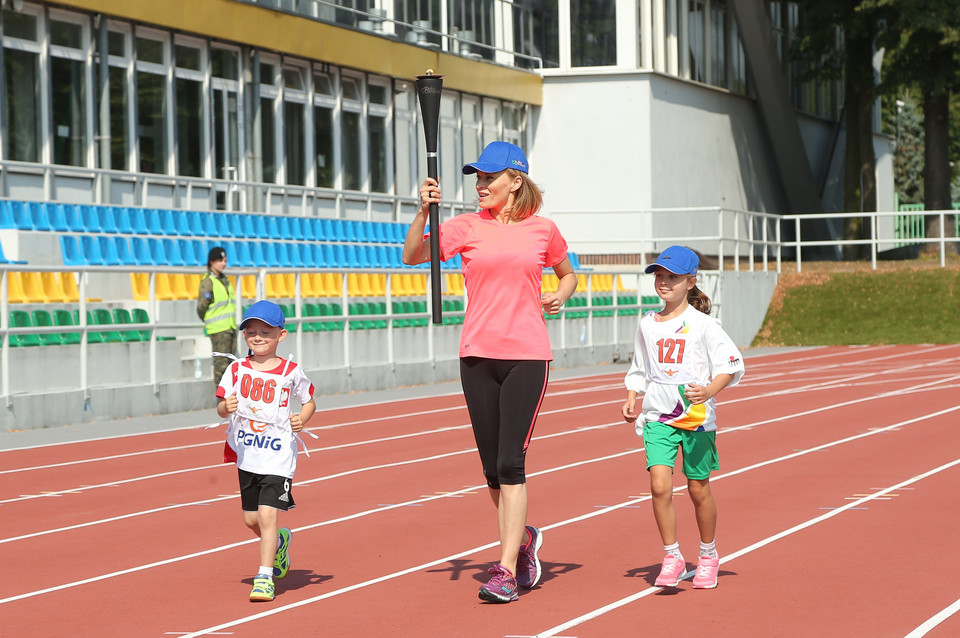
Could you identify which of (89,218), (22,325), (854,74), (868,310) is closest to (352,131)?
(868,310)

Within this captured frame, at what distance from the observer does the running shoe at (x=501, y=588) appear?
7.18 metres

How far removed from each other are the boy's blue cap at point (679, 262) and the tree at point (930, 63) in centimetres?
3706

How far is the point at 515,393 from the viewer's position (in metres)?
7.38

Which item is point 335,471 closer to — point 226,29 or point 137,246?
point 137,246

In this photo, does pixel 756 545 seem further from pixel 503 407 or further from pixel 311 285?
pixel 311 285

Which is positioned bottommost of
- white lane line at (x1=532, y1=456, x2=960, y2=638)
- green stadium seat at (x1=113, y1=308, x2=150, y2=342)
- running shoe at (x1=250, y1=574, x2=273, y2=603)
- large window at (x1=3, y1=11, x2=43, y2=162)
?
white lane line at (x1=532, y1=456, x2=960, y2=638)

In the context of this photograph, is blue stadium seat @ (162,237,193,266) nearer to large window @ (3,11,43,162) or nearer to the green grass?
large window @ (3,11,43,162)

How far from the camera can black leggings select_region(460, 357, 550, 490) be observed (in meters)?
7.38

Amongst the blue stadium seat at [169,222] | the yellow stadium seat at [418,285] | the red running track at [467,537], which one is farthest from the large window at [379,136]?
the red running track at [467,537]

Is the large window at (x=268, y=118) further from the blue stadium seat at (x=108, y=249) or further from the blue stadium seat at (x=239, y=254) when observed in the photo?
the blue stadium seat at (x=108, y=249)

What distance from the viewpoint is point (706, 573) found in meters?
7.56

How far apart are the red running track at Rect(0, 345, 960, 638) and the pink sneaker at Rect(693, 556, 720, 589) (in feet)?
0.26

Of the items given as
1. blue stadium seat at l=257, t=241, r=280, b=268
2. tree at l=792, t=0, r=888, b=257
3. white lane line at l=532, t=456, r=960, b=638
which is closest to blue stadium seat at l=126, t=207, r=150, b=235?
blue stadium seat at l=257, t=241, r=280, b=268

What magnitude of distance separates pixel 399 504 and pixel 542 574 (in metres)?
3.03
